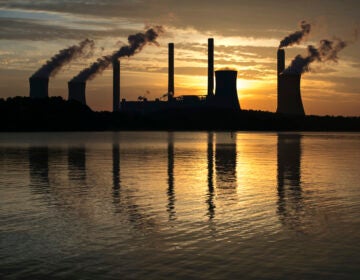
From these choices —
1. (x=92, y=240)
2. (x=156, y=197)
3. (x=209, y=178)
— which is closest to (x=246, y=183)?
(x=209, y=178)

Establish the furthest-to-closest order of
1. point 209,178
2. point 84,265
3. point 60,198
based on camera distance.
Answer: point 209,178 < point 60,198 < point 84,265

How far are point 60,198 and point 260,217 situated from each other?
1044 cm

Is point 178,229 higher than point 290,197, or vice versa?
point 178,229

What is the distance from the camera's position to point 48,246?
17250 millimetres

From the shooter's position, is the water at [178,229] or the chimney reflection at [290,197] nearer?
the water at [178,229]

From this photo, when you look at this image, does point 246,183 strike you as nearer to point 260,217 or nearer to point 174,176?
point 174,176

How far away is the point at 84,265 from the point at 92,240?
3075 mm

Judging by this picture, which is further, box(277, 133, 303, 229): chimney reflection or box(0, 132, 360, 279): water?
box(277, 133, 303, 229): chimney reflection

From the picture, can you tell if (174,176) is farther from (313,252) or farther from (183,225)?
(313,252)

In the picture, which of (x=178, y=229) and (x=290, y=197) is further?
(x=290, y=197)

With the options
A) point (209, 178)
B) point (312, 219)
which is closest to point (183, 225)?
point (312, 219)

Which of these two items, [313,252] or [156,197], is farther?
[156,197]

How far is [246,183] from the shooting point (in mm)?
36250

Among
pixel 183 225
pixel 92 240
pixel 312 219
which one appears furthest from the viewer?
pixel 312 219
